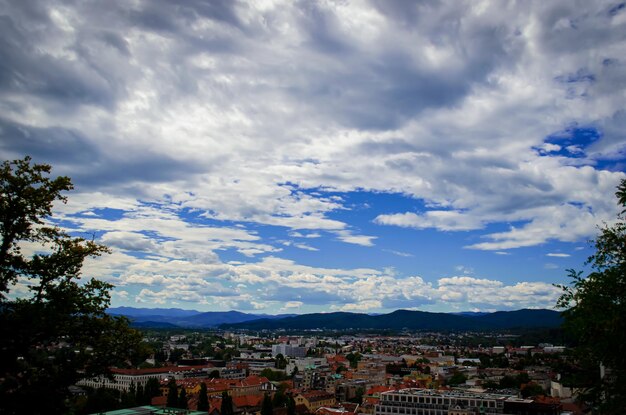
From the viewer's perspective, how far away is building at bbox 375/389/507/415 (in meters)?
58.8

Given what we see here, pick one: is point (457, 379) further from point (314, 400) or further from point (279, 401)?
point (279, 401)

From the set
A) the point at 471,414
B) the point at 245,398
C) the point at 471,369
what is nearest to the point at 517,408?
the point at 471,414

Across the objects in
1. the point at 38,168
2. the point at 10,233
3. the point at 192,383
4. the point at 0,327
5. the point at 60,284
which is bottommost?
the point at 192,383

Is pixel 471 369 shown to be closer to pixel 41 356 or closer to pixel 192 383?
pixel 192 383

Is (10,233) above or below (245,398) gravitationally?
above

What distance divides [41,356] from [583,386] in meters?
13.3

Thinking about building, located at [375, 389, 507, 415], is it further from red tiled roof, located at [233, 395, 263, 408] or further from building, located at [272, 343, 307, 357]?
building, located at [272, 343, 307, 357]

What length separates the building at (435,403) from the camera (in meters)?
58.8

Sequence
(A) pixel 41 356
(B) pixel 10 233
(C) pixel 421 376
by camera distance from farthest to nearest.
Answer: (C) pixel 421 376 < (B) pixel 10 233 < (A) pixel 41 356

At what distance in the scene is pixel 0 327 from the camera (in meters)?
9.50

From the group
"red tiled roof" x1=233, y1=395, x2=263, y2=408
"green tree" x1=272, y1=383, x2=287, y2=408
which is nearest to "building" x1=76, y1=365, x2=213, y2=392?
"red tiled roof" x1=233, y1=395, x2=263, y2=408

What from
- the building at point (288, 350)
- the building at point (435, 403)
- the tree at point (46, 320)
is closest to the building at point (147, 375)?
the building at point (435, 403)

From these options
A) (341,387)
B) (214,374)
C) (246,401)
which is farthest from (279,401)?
(214,374)

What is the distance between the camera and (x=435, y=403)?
2454 inches
